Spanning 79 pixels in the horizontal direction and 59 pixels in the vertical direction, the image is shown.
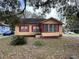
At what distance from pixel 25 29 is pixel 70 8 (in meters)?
22.2

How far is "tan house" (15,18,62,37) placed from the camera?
34656 mm

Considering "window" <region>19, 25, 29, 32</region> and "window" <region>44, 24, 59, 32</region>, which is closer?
"window" <region>44, 24, 59, 32</region>

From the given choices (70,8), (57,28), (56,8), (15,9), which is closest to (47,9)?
(56,8)

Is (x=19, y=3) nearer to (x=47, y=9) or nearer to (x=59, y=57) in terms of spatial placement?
(x=47, y=9)

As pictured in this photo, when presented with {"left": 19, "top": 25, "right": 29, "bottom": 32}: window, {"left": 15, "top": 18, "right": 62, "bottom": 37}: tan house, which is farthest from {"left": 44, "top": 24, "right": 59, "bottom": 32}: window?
{"left": 19, "top": 25, "right": 29, "bottom": 32}: window

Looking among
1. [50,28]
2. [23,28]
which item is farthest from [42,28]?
[23,28]

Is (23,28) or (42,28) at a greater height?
(42,28)

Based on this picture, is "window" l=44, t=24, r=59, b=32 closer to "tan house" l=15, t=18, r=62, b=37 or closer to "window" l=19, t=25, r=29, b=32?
"tan house" l=15, t=18, r=62, b=37

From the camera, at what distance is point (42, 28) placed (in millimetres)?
34750

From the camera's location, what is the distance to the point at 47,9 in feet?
46.5

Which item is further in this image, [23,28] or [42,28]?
[23,28]

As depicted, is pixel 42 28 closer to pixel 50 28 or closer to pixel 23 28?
pixel 50 28

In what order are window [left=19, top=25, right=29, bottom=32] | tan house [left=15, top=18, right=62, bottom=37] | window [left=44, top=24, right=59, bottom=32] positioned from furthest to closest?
1. window [left=19, top=25, right=29, bottom=32]
2. window [left=44, top=24, right=59, bottom=32]
3. tan house [left=15, top=18, right=62, bottom=37]

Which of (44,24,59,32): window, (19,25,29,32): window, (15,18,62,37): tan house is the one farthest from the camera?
(19,25,29,32): window
